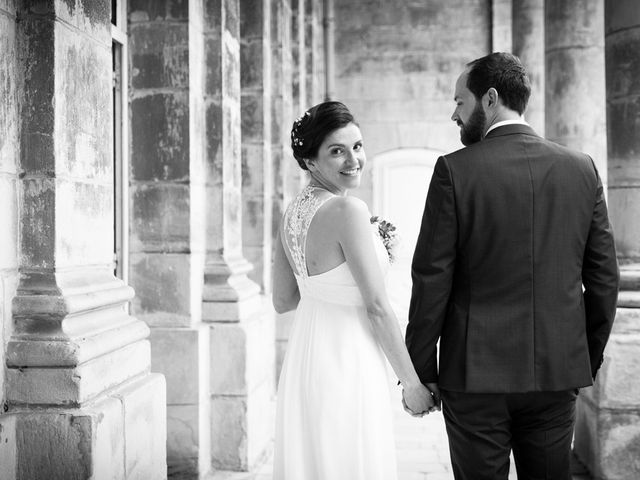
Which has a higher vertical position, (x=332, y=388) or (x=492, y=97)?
(x=492, y=97)

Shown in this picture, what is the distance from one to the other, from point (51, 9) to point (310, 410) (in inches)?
62.5

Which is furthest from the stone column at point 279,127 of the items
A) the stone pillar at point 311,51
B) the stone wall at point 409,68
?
the stone wall at point 409,68

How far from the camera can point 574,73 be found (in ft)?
22.7

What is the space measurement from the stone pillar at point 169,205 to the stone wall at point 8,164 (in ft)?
5.79

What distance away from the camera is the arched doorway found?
39.6 ft

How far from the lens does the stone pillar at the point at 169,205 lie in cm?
457

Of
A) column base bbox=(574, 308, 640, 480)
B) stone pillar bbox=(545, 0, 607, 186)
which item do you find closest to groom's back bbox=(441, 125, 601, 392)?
column base bbox=(574, 308, 640, 480)

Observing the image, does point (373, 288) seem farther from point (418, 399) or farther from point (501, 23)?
point (501, 23)

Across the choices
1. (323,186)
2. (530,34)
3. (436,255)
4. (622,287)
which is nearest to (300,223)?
(323,186)

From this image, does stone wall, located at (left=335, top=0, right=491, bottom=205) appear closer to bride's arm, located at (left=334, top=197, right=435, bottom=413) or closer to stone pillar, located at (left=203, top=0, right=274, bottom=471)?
stone pillar, located at (left=203, top=0, right=274, bottom=471)

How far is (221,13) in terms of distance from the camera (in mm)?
5008

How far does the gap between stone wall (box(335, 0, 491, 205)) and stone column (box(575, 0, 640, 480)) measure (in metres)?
7.07

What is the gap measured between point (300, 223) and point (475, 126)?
0.61 meters

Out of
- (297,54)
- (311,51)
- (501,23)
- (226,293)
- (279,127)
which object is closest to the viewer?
(226,293)
